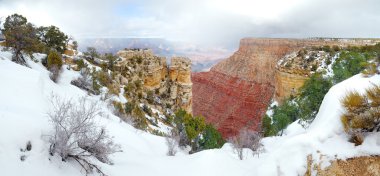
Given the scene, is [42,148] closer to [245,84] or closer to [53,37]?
[53,37]

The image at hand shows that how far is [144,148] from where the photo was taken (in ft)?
43.0

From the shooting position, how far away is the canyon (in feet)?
176

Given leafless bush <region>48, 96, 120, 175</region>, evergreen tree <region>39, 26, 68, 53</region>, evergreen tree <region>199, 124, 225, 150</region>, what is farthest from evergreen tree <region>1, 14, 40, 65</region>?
leafless bush <region>48, 96, 120, 175</region>

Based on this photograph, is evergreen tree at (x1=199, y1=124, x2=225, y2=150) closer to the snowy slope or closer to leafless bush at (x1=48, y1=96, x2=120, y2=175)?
the snowy slope

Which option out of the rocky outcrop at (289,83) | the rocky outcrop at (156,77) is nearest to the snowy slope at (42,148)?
the rocky outcrop at (156,77)

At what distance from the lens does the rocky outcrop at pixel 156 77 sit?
30797 millimetres

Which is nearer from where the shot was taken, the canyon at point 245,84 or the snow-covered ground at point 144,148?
the snow-covered ground at point 144,148

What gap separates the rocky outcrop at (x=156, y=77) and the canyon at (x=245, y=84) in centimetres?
1531

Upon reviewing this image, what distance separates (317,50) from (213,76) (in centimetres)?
3923

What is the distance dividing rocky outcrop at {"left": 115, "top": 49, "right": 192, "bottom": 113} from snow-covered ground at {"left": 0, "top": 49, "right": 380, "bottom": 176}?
1619 cm

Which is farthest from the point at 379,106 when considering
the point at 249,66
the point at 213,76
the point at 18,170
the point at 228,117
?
the point at 213,76

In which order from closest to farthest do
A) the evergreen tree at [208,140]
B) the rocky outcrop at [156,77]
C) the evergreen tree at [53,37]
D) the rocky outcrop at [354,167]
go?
1. the rocky outcrop at [354,167]
2. the evergreen tree at [208,140]
3. the evergreen tree at [53,37]
4. the rocky outcrop at [156,77]

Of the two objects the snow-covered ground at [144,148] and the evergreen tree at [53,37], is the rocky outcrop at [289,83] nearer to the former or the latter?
the evergreen tree at [53,37]

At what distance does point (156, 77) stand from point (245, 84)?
38126 millimetres
